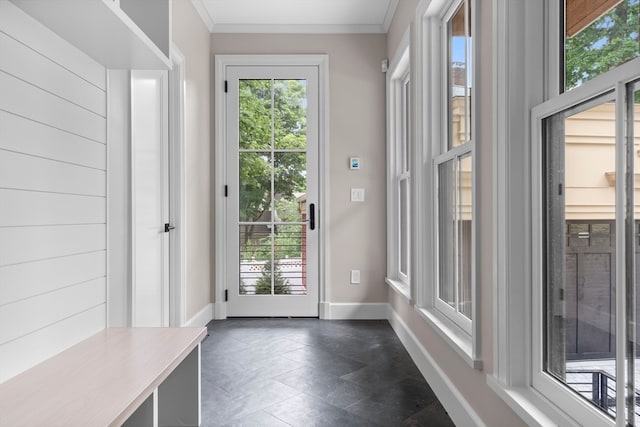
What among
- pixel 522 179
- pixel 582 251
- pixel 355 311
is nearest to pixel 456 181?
pixel 522 179

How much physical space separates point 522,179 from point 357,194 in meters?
2.40

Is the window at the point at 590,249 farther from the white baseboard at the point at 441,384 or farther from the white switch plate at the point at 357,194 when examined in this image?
the white switch plate at the point at 357,194

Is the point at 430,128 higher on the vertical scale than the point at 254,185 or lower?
higher

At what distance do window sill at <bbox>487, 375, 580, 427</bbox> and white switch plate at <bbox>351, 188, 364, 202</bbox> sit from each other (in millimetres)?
2429

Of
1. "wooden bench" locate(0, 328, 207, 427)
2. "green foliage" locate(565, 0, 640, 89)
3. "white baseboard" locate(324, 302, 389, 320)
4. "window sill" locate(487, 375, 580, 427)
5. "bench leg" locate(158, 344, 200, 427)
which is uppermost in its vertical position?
"green foliage" locate(565, 0, 640, 89)

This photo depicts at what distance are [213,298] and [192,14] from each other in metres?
2.32

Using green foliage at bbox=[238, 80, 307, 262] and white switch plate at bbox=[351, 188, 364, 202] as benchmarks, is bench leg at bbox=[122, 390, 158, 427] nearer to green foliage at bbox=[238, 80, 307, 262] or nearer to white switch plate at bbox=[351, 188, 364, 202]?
green foliage at bbox=[238, 80, 307, 262]

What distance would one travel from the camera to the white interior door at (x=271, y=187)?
376 centimetres

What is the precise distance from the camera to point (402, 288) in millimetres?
A: 3176

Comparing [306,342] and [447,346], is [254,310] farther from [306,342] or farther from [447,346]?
[447,346]

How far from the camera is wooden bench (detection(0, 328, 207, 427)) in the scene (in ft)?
3.03

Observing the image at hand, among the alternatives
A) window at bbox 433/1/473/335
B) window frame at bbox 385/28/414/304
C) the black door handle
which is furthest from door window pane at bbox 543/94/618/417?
the black door handle

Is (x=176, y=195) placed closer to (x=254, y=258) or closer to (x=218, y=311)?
(x=254, y=258)

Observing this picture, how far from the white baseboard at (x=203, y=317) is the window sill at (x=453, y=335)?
66.6 inches
